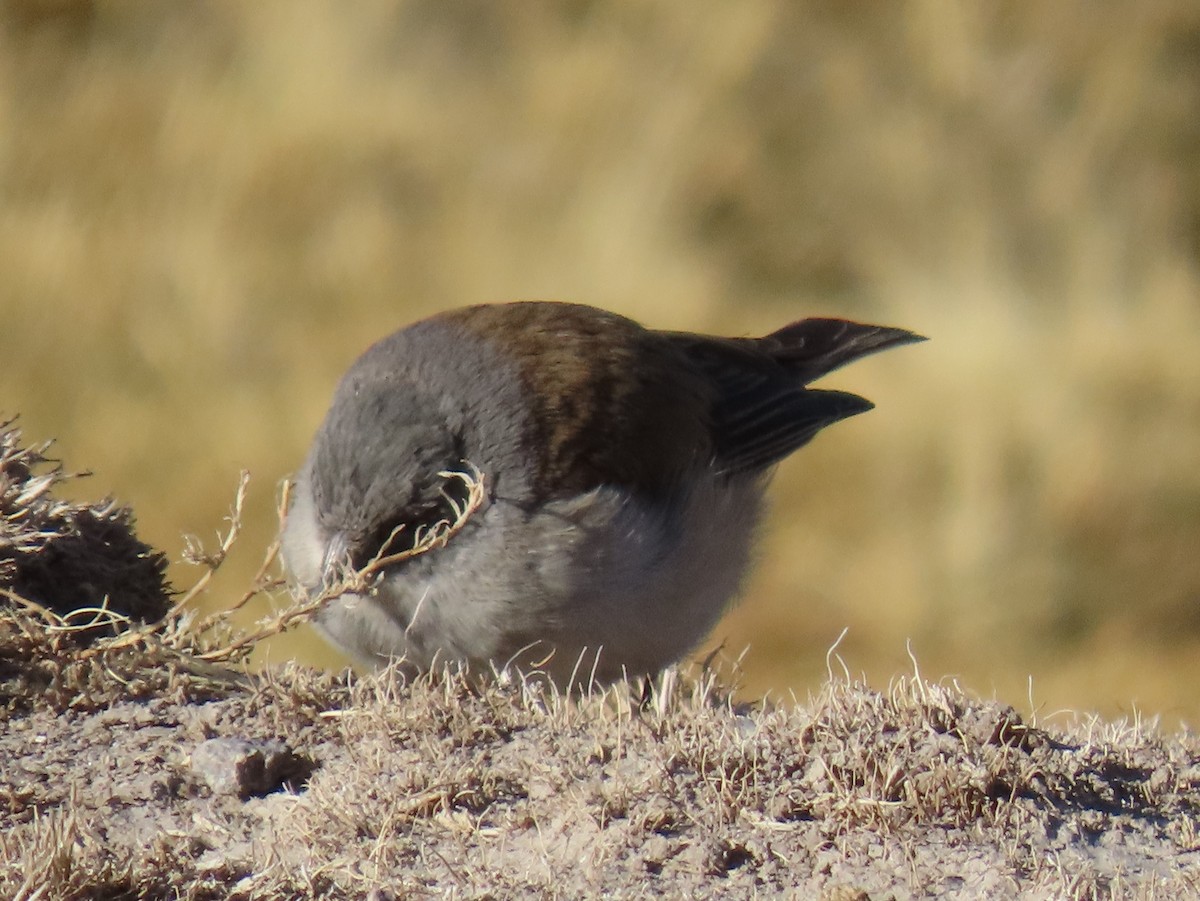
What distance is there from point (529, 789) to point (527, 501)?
126 cm

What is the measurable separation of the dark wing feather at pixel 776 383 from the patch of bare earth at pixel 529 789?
5.71 feet

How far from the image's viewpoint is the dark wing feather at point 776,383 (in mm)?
5090

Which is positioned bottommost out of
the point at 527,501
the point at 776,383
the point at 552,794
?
the point at 552,794

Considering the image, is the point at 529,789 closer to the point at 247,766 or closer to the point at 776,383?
the point at 247,766

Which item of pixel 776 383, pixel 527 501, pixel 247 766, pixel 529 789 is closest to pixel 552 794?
pixel 529 789

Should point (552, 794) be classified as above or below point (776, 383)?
A: below

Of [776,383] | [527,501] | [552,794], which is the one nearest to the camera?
[552,794]

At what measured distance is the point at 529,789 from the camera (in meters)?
2.83

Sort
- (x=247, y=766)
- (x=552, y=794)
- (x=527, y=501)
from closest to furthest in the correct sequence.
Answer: (x=552, y=794) → (x=247, y=766) → (x=527, y=501)

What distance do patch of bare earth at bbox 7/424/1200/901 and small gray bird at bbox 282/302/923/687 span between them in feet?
1.19

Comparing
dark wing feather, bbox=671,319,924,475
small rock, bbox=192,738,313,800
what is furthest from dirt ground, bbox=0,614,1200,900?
dark wing feather, bbox=671,319,924,475

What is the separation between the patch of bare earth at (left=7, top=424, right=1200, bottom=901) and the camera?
2514 mm

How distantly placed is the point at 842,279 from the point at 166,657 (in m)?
4.42

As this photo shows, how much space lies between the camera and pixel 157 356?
701cm
